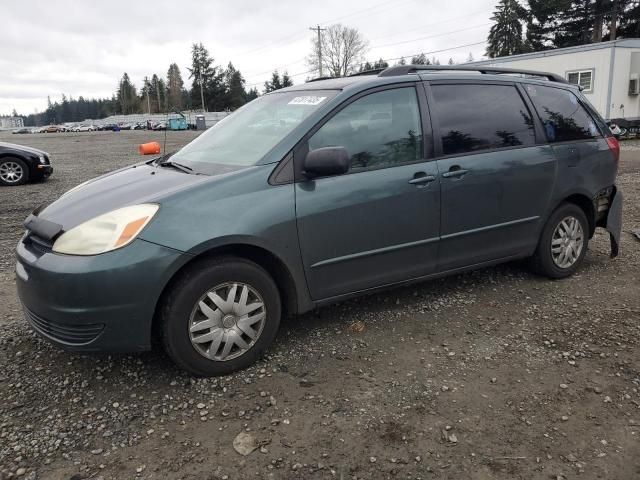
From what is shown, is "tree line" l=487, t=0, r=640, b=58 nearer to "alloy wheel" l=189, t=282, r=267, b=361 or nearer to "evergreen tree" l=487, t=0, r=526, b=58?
"evergreen tree" l=487, t=0, r=526, b=58

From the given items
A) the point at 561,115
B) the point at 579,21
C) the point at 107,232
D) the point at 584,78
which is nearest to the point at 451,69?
the point at 561,115

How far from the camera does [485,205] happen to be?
395 centimetres

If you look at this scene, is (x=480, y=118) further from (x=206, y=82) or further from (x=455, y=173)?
(x=206, y=82)

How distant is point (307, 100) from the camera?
3.62 metres

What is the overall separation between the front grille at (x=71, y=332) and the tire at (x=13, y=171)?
31.6ft

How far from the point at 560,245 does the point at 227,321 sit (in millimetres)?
3080

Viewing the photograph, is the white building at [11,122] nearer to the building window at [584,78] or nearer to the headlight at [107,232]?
the building window at [584,78]

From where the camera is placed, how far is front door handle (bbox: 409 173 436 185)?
3572mm

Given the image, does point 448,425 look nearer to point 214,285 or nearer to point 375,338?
point 375,338

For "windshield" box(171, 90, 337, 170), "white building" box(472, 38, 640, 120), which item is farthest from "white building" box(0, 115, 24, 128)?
"windshield" box(171, 90, 337, 170)

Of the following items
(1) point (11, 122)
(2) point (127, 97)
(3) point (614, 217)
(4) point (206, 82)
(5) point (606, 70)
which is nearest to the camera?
(3) point (614, 217)

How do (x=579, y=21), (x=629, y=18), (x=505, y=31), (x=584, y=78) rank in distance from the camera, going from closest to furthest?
(x=584, y=78)
(x=629, y=18)
(x=579, y=21)
(x=505, y=31)

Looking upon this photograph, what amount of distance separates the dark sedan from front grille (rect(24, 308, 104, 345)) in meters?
9.66

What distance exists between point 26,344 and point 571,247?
4448 millimetres
